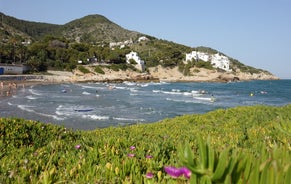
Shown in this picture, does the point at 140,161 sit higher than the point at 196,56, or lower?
lower

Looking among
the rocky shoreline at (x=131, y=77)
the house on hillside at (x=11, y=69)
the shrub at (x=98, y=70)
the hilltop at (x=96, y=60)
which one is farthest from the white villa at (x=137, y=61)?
the house on hillside at (x=11, y=69)

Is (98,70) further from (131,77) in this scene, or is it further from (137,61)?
(137,61)

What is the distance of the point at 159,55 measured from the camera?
143500 millimetres

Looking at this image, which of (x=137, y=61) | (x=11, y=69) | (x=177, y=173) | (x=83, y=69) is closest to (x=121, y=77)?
(x=83, y=69)

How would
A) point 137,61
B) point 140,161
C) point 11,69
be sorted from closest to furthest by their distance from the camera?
point 140,161 → point 11,69 → point 137,61

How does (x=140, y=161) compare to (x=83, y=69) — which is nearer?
(x=140, y=161)

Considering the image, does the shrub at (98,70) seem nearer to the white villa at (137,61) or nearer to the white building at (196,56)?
the white villa at (137,61)

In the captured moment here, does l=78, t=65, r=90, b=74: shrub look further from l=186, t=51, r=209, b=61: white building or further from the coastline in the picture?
l=186, t=51, r=209, b=61: white building

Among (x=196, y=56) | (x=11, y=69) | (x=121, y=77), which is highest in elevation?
(x=196, y=56)

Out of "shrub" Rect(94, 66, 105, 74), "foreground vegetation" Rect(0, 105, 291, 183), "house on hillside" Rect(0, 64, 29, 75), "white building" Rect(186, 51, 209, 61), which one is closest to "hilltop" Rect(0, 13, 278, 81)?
"shrub" Rect(94, 66, 105, 74)

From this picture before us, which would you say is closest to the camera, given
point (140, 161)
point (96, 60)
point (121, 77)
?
point (140, 161)

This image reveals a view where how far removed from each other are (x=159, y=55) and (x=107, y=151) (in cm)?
14093

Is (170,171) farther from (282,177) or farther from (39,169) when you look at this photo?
(39,169)

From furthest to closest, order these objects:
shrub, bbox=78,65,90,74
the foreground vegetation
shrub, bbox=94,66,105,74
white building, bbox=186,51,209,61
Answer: white building, bbox=186,51,209,61 → shrub, bbox=94,66,105,74 → shrub, bbox=78,65,90,74 → the foreground vegetation
